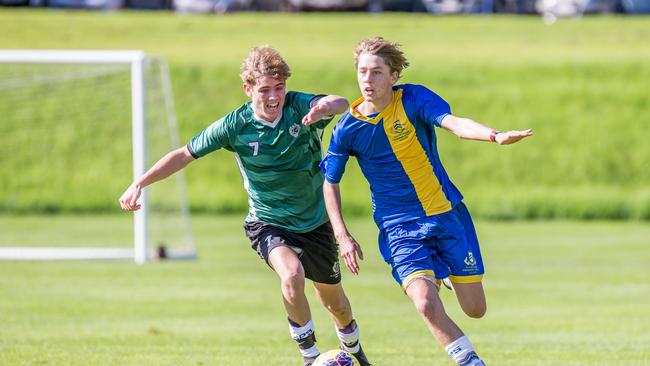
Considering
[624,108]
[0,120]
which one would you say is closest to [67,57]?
[0,120]

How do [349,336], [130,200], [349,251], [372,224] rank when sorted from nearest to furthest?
Answer: [349,251] → [130,200] → [349,336] → [372,224]

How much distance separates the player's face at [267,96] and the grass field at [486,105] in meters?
18.9

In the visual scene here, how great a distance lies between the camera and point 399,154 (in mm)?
7113

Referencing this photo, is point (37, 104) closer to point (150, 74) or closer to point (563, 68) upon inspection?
point (150, 74)

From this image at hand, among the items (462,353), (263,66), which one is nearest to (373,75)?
(263,66)

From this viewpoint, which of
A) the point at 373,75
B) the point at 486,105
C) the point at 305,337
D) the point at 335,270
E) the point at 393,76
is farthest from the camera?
the point at 486,105

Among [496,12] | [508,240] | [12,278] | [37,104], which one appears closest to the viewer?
[12,278]

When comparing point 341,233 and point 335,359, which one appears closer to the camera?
point 341,233

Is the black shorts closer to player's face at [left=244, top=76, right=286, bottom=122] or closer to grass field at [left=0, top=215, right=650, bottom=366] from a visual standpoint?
player's face at [left=244, top=76, right=286, bottom=122]

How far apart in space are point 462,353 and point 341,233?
3.30 feet

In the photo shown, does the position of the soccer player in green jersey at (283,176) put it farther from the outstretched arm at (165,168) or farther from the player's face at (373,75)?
the player's face at (373,75)

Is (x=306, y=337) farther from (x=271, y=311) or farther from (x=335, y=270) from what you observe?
(x=271, y=311)

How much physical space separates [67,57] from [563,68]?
18.5m

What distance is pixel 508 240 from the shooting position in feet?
71.8
